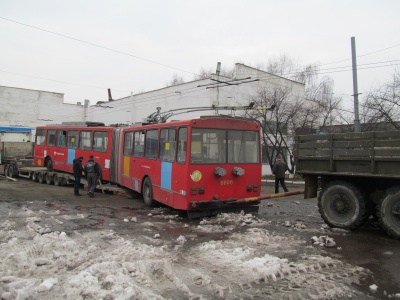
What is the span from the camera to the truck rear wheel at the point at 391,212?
7.15 metres

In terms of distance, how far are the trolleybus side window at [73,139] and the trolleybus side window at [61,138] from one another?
57 cm

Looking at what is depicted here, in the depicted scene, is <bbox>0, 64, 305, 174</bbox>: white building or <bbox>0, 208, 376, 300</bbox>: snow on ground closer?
<bbox>0, 208, 376, 300</bbox>: snow on ground

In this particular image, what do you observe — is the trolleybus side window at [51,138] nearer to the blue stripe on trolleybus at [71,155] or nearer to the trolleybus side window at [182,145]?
the blue stripe on trolleybus at [71,155]

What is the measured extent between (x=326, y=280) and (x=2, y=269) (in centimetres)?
463

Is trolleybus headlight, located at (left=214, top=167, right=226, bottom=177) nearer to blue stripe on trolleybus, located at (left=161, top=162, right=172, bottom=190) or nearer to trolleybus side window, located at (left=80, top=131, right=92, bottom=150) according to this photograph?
blue stripe on trolleybus, located at (left=161, top=162, right=172, bottom=190)

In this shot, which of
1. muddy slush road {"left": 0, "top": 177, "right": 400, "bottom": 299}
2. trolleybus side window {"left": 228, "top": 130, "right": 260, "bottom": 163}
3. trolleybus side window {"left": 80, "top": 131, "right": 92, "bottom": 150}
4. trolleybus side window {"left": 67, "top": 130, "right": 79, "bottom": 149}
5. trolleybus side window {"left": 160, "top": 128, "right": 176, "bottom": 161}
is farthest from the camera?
trolleybus side window {"left": 67, "top": 130, "right": 79, "bottom": 149}

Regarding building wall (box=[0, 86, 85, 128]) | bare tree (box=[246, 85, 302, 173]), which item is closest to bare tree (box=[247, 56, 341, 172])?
bare tree (box=[246, 85, 302, 173])

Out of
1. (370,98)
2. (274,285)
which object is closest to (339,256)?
(274,285)

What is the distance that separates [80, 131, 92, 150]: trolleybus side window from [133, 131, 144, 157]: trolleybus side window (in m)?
4.89

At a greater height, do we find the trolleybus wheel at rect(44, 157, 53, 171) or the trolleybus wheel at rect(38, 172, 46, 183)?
the trolleybus wheel at rect(44, 157, 53, 171)

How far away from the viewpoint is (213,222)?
930 cm

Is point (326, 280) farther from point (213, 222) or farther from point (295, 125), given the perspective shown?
point (295, 125)

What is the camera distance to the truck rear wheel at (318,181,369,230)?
783 cm

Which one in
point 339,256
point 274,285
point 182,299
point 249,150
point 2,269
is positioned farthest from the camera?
point 249,150
